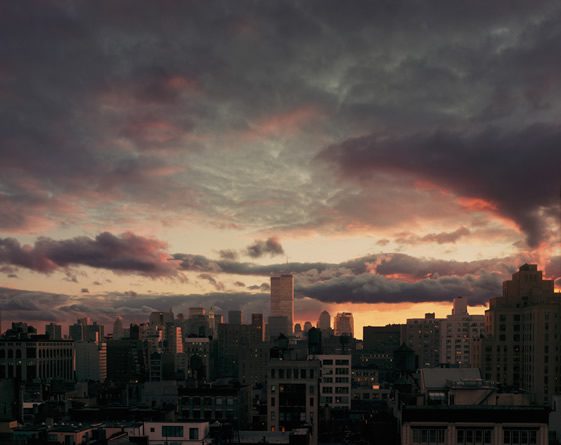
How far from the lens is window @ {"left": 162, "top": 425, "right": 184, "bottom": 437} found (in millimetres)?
108438

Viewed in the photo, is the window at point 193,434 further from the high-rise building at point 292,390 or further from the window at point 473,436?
the high-rise building at point 292,390

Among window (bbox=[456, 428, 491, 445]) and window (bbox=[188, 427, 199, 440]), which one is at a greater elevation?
window (bbox=[456, 428, 491, 445])

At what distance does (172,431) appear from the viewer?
357 feet

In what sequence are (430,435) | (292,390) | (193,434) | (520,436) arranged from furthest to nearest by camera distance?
(292,390) → (193,434) → (430,435) → (520,436)

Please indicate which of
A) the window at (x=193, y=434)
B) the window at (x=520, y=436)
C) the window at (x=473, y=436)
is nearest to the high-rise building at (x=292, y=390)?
the window at (x=193, y=434)

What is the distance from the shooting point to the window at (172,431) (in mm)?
108438

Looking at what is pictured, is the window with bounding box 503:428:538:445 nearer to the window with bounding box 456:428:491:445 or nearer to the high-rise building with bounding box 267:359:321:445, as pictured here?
the window with bounding box 456:428:491:445

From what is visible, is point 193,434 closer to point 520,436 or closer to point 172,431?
point 172,431

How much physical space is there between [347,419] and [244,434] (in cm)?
7496

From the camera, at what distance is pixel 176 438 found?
108 meters

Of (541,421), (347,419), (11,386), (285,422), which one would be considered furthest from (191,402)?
(541,421)

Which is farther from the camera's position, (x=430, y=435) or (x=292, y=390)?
(x=292, y=390)

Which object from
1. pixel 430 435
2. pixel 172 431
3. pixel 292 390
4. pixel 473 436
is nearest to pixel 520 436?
pixel 473 436

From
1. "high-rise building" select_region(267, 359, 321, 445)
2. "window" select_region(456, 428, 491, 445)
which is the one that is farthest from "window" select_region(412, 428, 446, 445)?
"high-rise building" select_region(267, 359, 321, 445)
